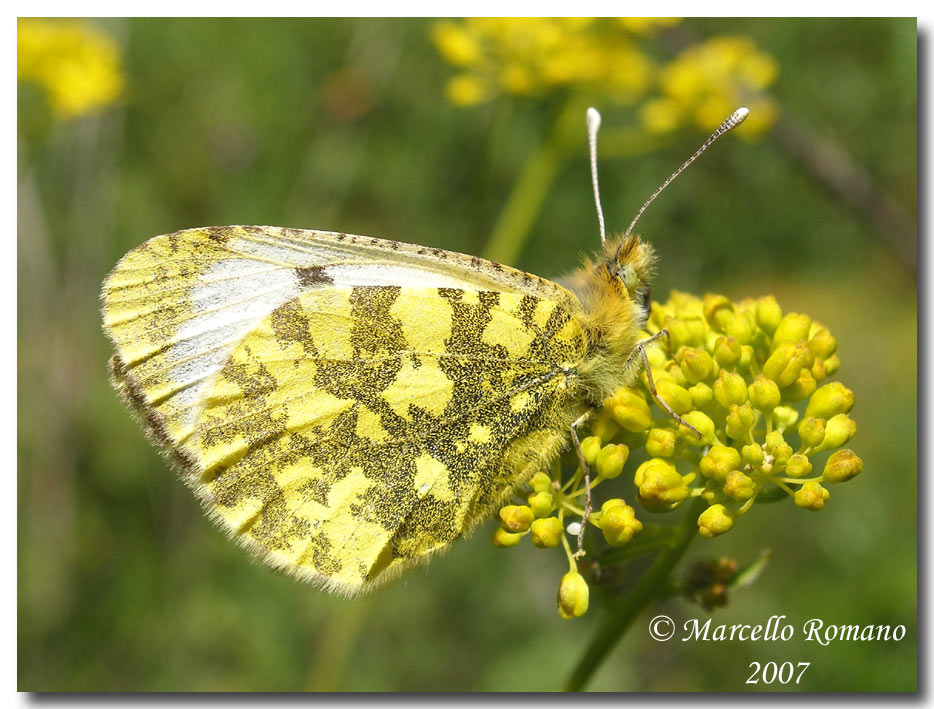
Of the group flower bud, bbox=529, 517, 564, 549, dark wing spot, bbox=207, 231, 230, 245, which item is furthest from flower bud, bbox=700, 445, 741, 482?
dark wing spot, bbox=207, 231, 230, 245

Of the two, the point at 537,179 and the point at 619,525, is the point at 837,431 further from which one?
the point at 537,179

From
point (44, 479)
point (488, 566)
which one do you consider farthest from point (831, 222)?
point (44, 479)

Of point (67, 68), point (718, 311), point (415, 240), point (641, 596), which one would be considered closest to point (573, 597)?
point (641, 596)

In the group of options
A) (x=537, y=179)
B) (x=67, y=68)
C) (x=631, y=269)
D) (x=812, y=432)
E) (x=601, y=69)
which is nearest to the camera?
(x=812, y=432)

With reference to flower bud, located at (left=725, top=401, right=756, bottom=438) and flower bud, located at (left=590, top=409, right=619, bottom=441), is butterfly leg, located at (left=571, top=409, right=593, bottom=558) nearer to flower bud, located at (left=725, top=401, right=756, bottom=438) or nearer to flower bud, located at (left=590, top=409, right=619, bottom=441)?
flower bud, located at (left=590, top=409, right=619, bottom=441)

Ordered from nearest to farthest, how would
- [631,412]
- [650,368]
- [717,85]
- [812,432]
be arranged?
[812,432] < [631,412] < [650,368] < [717,85]

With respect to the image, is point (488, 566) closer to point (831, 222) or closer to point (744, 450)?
point (744, 450)

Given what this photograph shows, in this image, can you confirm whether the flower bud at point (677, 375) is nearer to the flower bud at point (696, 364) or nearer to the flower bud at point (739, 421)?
Answer: the flower bud at point (696, 364)
